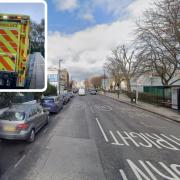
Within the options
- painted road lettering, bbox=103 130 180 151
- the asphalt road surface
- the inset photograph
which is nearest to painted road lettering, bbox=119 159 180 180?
the asphalt road surface

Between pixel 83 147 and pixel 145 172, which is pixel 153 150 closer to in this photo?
pixel 145 172

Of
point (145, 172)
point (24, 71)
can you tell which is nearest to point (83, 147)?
point (145, 172)

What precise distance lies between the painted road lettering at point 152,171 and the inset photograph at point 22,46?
13.5 ft

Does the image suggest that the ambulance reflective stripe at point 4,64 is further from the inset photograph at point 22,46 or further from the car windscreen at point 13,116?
the car windscreen at point 13,116

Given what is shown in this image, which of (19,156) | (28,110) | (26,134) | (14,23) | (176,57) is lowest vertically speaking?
(19,156)

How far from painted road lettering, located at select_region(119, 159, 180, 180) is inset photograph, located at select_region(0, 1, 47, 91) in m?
4.10

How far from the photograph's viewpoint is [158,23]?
1895cm

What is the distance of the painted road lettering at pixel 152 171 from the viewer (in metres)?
4.80

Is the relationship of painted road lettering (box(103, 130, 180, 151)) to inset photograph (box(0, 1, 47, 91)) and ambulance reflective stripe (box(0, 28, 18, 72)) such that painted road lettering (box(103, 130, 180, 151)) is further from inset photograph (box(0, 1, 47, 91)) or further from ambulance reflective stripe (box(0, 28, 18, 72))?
ambulance reflective stripe (box(0, 28, 18, 72))

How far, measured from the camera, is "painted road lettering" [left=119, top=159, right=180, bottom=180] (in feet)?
15.8

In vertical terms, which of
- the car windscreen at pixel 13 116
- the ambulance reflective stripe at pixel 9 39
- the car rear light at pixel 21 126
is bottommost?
the car rear light at pixel 21 126

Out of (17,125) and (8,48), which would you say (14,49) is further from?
(17,125)

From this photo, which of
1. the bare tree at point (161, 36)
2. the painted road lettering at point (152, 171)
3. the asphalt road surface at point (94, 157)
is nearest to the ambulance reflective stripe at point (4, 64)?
the asphalt road surface at point (94, 157)

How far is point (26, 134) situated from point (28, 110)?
1.23 meters
